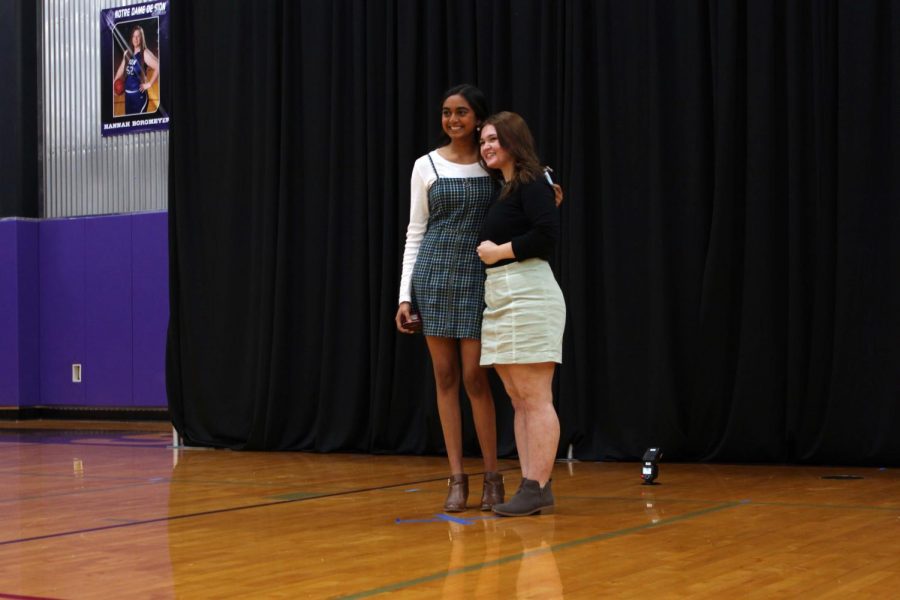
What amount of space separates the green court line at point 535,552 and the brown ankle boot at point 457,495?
0.56 m

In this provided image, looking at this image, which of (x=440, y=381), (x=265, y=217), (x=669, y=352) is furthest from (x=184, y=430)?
(x=440, y=381)

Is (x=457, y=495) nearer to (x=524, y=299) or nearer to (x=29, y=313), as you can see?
(x=524, y=299)

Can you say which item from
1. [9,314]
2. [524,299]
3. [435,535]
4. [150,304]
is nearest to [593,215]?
[524,299]

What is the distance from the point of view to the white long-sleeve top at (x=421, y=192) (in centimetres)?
343

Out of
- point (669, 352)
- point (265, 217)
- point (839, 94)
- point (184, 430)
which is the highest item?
point (839, 94)

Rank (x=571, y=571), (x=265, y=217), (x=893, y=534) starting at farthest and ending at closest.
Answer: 1. (x=265, y=217)
2. (x=893, y=534)
3. (x=571, y=571)

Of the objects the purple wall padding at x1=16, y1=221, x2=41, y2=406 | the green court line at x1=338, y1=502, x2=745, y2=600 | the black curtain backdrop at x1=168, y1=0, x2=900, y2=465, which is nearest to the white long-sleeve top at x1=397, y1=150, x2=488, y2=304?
the green court line at x1=338, y1=502, x2=745, y2=600

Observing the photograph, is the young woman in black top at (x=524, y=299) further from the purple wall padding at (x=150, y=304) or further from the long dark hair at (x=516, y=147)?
the purple wall padding at (x=150, y=304)

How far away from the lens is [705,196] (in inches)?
193

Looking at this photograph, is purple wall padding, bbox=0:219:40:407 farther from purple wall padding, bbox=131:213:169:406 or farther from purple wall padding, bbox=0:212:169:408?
purple wall padding, bbox=131:213:169:406

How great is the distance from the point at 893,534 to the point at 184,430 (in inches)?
166

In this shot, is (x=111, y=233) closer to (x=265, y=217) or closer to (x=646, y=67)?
Result: (x=265, y=217)

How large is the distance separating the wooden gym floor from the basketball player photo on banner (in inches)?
173

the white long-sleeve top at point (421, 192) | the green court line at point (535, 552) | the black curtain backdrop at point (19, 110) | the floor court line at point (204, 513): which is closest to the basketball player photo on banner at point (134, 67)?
the black curtain backdrop at point (19, 110)
